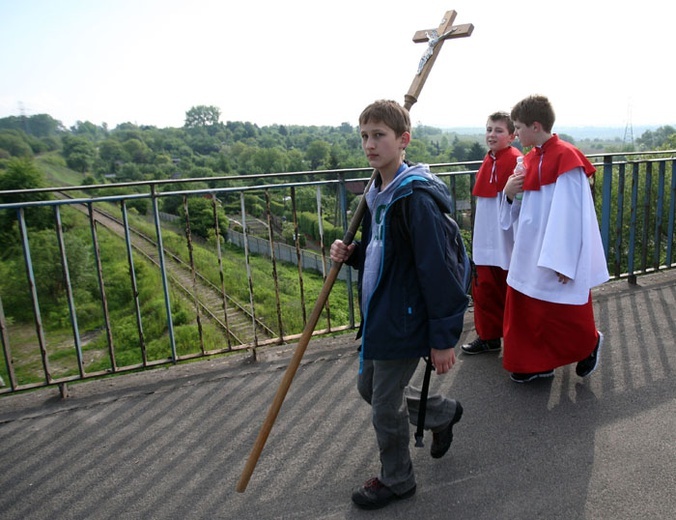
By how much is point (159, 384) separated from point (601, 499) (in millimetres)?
2767

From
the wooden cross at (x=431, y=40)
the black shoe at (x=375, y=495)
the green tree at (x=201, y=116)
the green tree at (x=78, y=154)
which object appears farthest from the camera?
the green tree at (x=201, y=116)

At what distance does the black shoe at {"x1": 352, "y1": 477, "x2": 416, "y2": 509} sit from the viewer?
2.56 meters

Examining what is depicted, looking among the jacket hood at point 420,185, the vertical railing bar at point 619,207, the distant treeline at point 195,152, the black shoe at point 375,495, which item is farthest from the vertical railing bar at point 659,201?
the distant treeline at point 195,152

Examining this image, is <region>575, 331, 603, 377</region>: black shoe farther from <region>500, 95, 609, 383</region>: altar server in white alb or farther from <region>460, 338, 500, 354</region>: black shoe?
<region>460, 338, 500, 354</region>: black shoe

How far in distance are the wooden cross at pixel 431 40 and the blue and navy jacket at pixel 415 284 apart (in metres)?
0.57

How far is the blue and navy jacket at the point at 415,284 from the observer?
2.28m

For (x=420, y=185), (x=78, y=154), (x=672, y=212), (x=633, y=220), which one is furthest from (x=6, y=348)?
(x=78, y=154)

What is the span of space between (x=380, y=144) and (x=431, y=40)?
3.09 feet

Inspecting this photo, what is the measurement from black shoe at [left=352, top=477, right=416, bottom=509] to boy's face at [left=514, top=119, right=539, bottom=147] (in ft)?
6.99

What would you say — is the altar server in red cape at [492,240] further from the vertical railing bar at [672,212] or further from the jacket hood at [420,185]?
the vertical railing bar at [672,212]

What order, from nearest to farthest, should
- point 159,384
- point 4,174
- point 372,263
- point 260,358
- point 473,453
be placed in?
1. point 372,263
2. point 473,453
3. point 159,384
4. point 260,358
5. point 4,174

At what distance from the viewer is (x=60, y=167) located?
339 ft

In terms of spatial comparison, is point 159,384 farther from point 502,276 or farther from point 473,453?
point 502,276

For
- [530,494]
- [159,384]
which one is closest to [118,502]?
[159,384]
